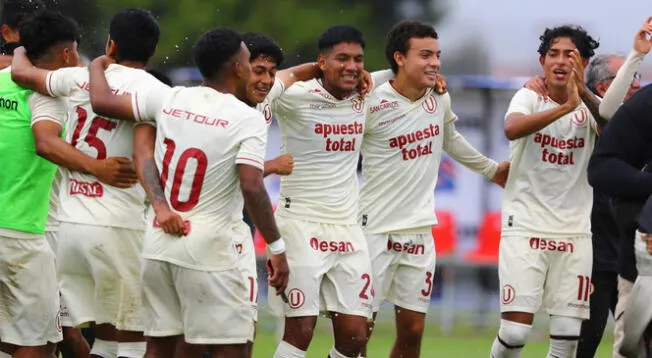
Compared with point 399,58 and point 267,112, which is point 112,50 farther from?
point 399,58

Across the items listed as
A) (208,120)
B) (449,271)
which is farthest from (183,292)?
(449,271)

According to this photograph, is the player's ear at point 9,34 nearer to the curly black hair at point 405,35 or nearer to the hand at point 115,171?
the hand at point 115,171

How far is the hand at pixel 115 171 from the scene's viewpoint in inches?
385

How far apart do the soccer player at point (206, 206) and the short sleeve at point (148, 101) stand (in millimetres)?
101

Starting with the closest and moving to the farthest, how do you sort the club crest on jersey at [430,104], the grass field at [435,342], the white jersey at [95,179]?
the white jersey at [95,179]
the club crest on jersey at [430,104]
the grass field at [435,342]

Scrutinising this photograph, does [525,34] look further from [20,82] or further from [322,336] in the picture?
[20,82]

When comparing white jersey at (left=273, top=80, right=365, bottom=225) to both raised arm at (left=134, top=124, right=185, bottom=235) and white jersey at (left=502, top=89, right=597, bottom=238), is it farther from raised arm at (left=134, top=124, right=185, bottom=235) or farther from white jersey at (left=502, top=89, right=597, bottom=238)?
raised arm at (left=134, top=124, right=185, bottom=235)

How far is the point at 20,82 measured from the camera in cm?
1013

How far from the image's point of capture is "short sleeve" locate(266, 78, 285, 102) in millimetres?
10859

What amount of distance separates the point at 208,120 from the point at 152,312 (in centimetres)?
116

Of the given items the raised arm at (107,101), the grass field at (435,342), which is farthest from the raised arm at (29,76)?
the grass field at (435,342)

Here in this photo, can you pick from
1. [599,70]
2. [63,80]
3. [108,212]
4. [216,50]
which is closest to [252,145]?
[216,50]

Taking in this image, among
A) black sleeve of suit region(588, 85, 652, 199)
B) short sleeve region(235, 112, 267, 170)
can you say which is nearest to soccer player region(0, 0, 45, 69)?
short sleeve region(235, 112, 267, 170)

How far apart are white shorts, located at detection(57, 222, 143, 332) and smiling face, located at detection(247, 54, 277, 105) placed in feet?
4.30
